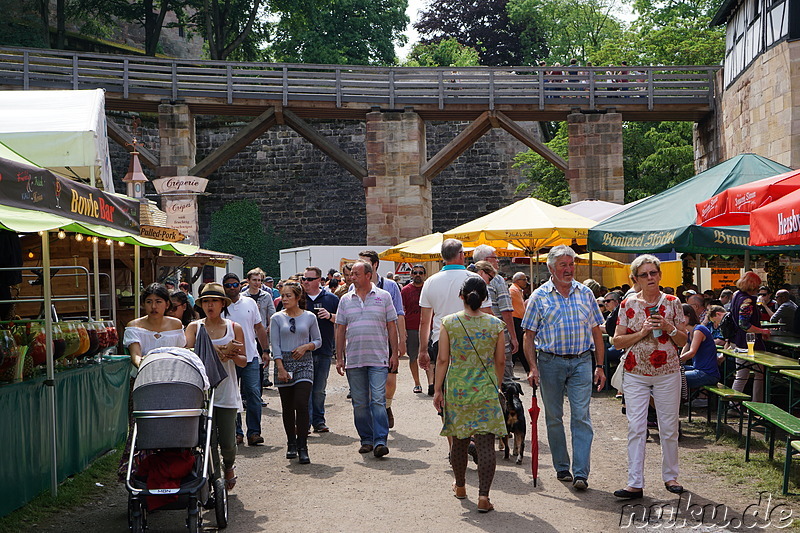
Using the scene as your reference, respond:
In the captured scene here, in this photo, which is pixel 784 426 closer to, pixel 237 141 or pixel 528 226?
pixel 528 226

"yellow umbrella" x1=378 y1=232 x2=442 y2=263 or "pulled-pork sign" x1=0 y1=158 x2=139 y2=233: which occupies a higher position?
"pulled-pork sign" x1=0 y1=158 x2=139 y2=233

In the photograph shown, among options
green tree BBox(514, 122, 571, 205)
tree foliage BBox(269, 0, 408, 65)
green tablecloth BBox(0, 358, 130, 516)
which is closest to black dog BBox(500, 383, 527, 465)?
green tablecloth BBox(0, 358, 130, 516)

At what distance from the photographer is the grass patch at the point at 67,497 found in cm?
593

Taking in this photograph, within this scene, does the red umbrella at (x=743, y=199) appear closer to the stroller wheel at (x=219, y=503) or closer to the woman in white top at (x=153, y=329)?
the woman in white top at (x=153, y=329)

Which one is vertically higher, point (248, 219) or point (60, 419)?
point (248, 219)

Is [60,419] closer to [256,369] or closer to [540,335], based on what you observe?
[256,369]

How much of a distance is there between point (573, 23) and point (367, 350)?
3812cm

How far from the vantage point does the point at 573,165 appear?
26141mm

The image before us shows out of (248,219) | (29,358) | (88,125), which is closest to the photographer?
(29,358)

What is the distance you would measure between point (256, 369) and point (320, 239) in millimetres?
26281

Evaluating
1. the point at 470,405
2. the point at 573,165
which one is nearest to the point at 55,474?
the point at 470,405

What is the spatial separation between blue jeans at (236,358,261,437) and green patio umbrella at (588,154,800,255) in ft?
15.7

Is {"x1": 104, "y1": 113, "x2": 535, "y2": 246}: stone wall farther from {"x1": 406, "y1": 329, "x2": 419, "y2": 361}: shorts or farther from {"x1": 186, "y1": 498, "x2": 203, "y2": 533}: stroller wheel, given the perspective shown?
{"x1": 186, "y1": 498, "x2": 203, "y2": 533}: stroller wheel

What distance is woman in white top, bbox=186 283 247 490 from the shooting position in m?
6.58
